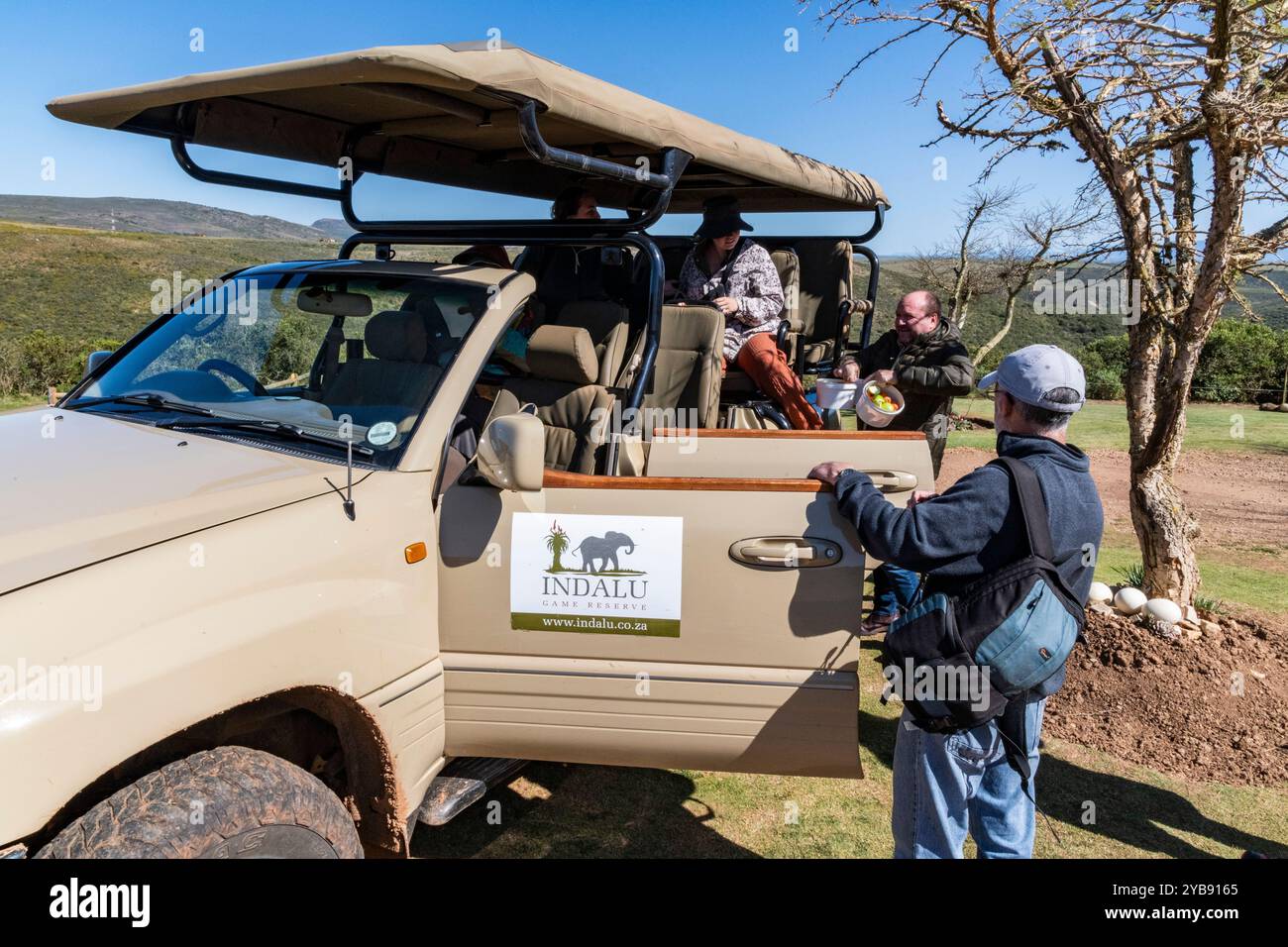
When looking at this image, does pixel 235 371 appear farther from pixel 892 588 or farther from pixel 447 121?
pixel 892 588

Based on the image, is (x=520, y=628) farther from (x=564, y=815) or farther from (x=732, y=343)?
(x=732, y=343)

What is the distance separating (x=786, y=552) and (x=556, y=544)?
742 millimetres

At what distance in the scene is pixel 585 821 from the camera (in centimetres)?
407

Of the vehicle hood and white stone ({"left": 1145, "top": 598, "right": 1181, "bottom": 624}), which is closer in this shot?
the vehicle hood

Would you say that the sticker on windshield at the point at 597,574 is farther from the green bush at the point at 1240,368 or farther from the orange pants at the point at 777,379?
the green bush at the point at 1240,368

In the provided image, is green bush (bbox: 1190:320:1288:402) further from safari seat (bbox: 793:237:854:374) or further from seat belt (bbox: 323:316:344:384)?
seat belt (bbox: 323:316:344:384)

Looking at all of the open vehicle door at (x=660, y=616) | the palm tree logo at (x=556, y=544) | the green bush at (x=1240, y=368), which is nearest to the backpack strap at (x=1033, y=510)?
the open vehicle door at (x=660, y=616)

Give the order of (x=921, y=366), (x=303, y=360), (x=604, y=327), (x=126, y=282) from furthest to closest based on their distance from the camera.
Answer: (x=126, y=282) < (x=921, y=366) < (x=604, y=327) < (x=303, y=360)

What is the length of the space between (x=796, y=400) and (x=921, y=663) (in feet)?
9.20

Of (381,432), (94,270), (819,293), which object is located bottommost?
(381,432)

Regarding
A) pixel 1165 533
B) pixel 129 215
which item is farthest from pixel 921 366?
pixel 129 215

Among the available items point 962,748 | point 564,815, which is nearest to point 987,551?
point 962,748

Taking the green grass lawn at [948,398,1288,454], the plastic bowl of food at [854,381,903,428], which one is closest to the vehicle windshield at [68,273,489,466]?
the plastic bowl of food at [854,381,903,428]

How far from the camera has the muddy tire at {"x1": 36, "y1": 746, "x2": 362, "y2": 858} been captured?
2184mm
